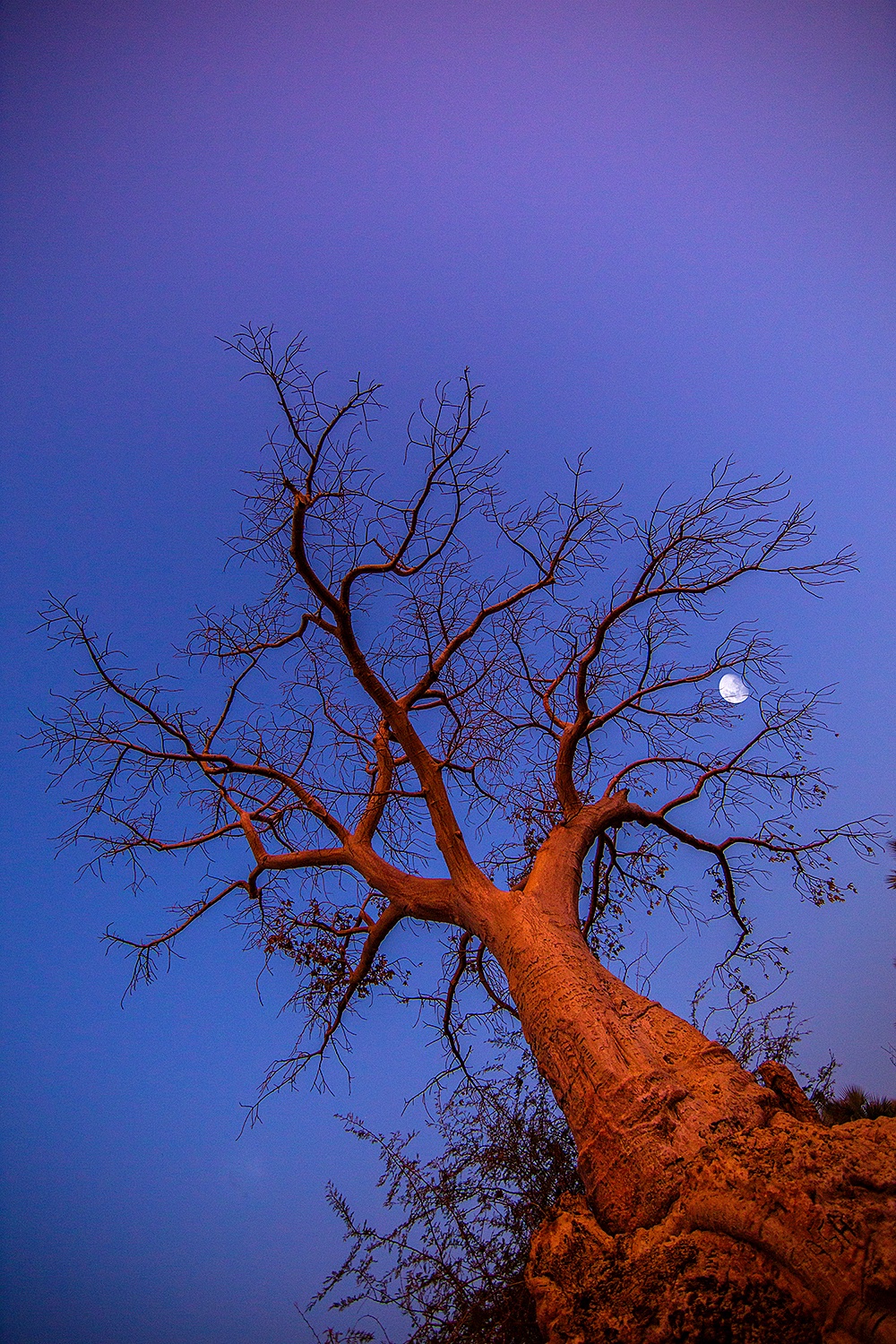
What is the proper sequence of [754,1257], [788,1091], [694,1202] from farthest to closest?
[788,1091], [694,1202], [754,1257]

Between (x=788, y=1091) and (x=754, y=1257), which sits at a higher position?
(x=788, y=1091)

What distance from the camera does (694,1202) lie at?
188cm

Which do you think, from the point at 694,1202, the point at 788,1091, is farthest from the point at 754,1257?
the point at 788,1091

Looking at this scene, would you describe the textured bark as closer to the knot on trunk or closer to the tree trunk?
the tree trunk

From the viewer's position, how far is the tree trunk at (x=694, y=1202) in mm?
1516

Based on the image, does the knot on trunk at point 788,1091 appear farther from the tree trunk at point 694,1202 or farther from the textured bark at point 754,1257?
the textured bark at point 754,1257

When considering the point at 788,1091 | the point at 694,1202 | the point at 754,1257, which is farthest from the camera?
the point at 788,1091

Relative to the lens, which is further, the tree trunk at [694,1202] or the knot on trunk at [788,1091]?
the knot on trunk at [788,1091]

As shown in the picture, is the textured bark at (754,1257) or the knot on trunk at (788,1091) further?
the knot on trunk at (788,1091)

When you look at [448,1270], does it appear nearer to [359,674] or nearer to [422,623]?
[359,674]

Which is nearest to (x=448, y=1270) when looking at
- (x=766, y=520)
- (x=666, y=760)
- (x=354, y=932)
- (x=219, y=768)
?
(x=354, y=932)

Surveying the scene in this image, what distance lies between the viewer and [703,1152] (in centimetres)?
200

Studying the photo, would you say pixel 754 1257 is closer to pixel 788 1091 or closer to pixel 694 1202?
pixel 694 1202

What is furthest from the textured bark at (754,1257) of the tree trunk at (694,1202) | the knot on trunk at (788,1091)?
the knot on trunk at (788,1091)
